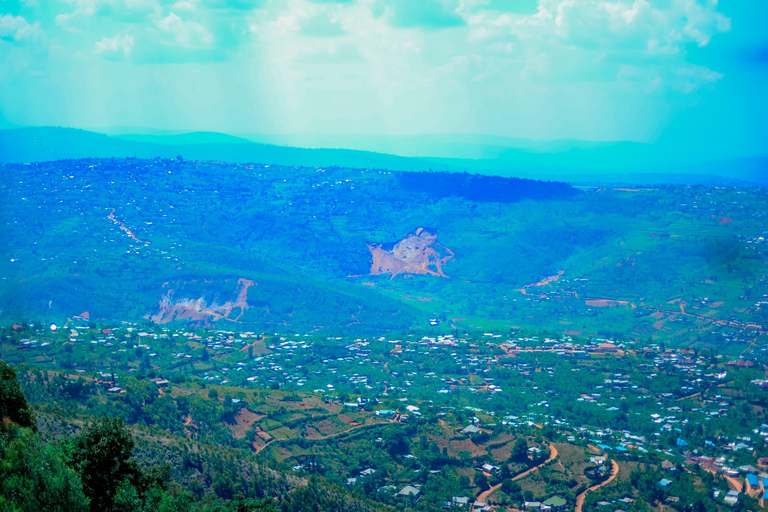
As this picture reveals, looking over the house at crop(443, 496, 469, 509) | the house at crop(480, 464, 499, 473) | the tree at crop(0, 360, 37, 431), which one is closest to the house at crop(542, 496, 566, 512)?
the house at crop(443, 496, 469, 509)

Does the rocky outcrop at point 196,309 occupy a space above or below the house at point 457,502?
below

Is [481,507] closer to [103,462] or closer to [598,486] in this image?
[598,486]

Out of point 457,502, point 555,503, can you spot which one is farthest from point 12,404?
point 555,503

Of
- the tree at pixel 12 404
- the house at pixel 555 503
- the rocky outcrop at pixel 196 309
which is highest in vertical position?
the tree at pixel 12 404

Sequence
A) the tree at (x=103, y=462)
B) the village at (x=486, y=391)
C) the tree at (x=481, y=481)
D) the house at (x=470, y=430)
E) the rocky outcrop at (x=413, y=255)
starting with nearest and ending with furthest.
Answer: the tree at (x=103, y=462)
the tree at (x=481, y=481)
the village at (x=486, y=391)
the house at (x=470, y=430)
the rocky outcrop at (x=413, y=255)

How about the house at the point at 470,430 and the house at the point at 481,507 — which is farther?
the house at the point at 470,430

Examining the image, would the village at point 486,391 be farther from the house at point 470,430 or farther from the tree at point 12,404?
the tree at point 12,404

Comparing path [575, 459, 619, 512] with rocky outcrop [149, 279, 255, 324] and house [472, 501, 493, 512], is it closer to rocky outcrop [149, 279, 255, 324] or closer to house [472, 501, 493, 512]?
house [472, 501, 493, 512]

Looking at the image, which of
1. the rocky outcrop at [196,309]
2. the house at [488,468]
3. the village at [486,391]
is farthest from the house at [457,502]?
the rocky outcrop at [196,309]
